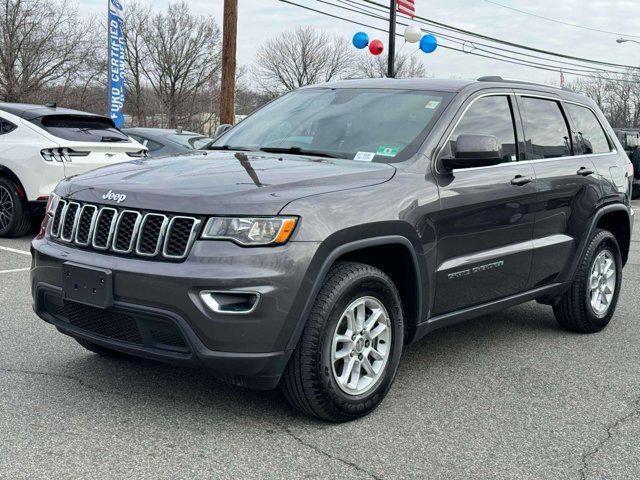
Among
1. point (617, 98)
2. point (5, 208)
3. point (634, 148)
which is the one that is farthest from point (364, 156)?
point (617, 98)

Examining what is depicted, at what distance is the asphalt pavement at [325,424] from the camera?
3.38 m

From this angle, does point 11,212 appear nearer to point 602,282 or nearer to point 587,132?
point 587,132

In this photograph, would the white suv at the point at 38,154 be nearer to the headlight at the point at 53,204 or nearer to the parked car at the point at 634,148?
the headlight at the point at 53,204

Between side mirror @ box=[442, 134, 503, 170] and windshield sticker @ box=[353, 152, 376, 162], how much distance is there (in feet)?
1.31

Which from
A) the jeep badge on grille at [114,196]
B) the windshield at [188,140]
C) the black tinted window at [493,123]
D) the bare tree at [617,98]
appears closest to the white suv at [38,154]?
the windshield at [188,140]

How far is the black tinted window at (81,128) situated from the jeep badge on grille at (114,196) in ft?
20.9

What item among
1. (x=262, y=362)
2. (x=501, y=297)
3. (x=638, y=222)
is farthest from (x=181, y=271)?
(x=638, y=222)

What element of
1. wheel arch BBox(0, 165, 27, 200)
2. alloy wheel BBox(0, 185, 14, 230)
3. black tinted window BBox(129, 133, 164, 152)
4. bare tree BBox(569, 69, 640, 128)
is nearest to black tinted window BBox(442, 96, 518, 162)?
wheel arch BBox(0, 165, 27, 200)

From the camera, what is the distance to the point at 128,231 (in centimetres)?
364

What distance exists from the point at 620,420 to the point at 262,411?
184 cm

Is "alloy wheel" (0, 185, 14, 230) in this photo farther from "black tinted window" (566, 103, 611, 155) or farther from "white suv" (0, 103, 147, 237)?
"black tinted window" (566, 103, 611, 155)

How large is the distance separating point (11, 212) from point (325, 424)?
7134 millimetres

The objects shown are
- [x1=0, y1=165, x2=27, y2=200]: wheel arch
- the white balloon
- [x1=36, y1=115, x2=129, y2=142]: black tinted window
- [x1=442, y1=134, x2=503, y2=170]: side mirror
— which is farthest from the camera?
the white balloon

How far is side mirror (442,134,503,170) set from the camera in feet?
14.1
